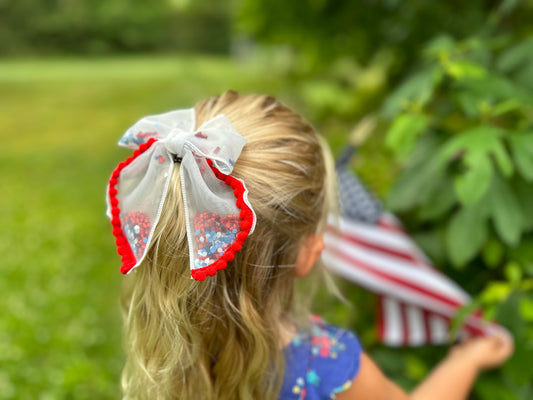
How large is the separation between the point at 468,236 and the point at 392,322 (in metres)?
0.51

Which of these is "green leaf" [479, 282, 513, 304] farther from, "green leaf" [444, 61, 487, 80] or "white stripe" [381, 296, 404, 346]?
"green leaf" [444, 61, 487, 80]

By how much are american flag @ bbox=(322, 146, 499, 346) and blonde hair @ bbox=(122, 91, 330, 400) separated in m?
0.68

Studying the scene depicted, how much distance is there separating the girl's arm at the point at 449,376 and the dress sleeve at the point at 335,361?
0.02 metres

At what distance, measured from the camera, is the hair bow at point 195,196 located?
3.01 feet

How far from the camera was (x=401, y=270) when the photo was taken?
1.88 meters

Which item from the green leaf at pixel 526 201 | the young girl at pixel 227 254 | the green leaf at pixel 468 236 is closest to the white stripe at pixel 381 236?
the green leaf at pixel 468 236

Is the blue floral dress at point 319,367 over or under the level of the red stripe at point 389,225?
over

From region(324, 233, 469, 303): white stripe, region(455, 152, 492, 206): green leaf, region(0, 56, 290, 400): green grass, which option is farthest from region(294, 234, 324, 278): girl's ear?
region(0, 56, 290, 400): green grass

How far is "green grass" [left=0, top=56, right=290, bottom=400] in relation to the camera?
2.36m

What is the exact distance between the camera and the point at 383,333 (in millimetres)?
1917

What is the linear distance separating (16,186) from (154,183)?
4.21m

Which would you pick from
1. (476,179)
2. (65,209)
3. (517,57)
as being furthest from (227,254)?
(65,209)

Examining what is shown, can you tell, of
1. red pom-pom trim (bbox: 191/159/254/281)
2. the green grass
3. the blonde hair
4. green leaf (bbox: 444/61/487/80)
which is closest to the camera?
red pom-pom trim (bbox: 191/159/254/281)

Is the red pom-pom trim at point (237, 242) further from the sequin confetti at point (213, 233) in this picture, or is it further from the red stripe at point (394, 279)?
the red stripe at point (394, 279)
